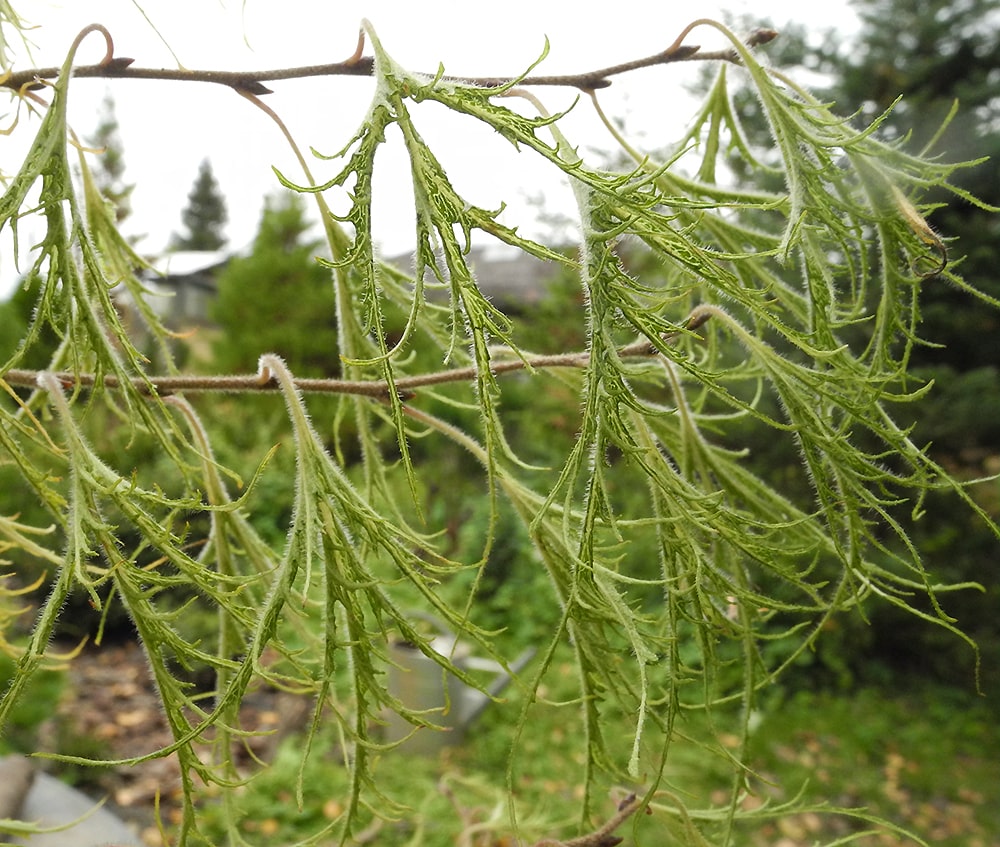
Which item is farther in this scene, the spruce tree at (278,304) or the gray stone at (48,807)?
the spruce tree at (278,304)

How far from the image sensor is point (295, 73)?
519 millimetres

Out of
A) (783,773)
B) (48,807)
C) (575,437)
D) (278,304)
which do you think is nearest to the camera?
(575,437)

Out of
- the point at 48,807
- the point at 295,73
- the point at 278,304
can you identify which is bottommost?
the point at 48,807

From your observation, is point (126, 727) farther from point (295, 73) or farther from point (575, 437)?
point (575, 437)

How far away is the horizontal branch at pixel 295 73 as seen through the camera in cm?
50

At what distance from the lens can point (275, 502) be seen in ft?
15.1

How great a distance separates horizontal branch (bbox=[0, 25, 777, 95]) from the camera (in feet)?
1.64

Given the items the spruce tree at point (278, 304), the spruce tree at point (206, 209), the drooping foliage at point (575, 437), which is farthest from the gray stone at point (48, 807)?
the spruce tree at point (206, 209)

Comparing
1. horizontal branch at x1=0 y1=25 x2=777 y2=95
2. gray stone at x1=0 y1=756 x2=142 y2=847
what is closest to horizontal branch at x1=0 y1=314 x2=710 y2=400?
horizontal branch at x1=0 y1=25 x2=777 y2=95

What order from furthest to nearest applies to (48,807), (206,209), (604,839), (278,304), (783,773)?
(206,209)
(278,304)
(783,773)
(48,807)
(604,839)

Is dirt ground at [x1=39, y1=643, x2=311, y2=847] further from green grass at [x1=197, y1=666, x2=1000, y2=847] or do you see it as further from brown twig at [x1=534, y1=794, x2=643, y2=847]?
brown twig at [x1=534, y1=794, x2=643, y2=847]

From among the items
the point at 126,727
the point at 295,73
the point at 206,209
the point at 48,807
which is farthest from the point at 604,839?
the point at 206,209

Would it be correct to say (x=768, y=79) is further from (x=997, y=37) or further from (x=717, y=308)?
(x=997, y=37)

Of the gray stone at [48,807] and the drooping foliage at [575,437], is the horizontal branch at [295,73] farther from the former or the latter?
the gray stone at [48,807]
